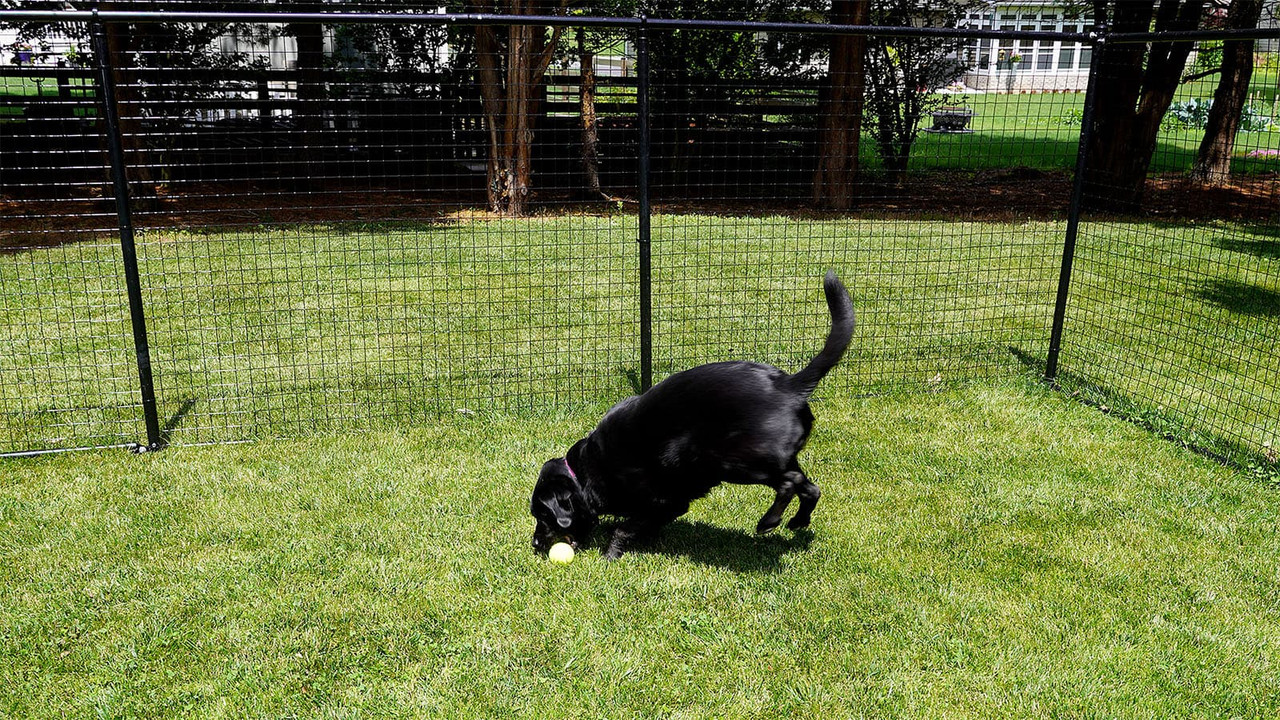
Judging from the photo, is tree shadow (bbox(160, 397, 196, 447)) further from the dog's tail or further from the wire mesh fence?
the dog's tail

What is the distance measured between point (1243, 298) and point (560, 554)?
8149 mm

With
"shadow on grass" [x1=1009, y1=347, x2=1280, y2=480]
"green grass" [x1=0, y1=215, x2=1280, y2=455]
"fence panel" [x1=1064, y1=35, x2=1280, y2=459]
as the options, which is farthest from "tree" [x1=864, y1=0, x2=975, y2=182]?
"shadow on grass" [x1=1009, y1=347, x2=1280, y2=480]

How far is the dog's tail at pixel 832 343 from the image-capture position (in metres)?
3.78

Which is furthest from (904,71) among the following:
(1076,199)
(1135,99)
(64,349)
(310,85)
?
(64,349)

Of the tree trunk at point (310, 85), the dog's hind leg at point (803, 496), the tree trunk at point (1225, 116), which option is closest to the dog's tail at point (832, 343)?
the dog's hind leg at point (803, 496)

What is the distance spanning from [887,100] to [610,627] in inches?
561

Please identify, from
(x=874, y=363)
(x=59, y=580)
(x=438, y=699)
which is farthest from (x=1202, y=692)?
(x=59, y=580)

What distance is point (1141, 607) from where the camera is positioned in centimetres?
364

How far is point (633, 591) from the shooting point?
148 inches

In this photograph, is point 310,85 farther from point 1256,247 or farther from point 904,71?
point 1256,247

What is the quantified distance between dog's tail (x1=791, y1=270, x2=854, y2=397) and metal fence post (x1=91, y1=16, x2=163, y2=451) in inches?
142

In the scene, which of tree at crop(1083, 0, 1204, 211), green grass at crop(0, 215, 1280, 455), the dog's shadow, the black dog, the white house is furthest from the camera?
tree at crop(1083, 0, 1204, 211)

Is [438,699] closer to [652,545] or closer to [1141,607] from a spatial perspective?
[652,545]

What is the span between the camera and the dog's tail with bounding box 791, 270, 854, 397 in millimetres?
3781
